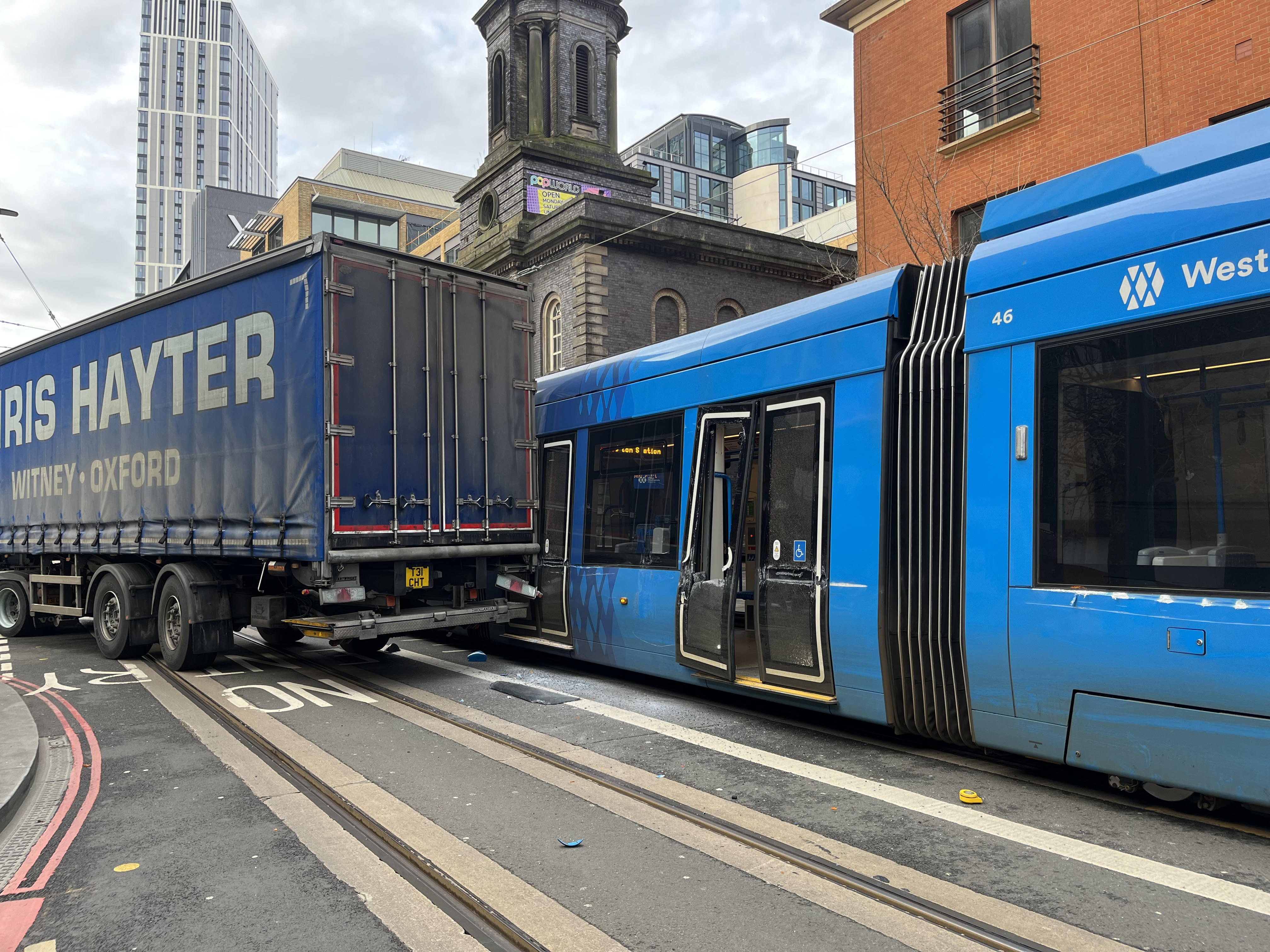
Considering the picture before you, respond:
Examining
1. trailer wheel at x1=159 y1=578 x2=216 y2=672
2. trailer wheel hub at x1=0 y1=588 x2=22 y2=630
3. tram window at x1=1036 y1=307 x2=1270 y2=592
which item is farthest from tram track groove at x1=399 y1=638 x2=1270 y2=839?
trailer wheel hub at x1=0 y1=588 x2=22 y2=630

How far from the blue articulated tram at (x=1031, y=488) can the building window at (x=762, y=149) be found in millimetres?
98170

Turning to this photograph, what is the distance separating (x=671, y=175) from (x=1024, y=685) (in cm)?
9971

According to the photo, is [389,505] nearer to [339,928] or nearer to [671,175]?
[339,928]

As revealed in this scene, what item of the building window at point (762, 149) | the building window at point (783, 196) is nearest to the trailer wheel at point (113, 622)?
the building window at point (783, 196)

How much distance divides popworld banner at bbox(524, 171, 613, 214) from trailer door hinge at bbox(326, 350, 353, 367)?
2404 centimetres

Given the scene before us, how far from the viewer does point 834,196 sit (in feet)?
321

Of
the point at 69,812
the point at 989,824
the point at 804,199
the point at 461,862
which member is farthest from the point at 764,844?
the point at 804,199

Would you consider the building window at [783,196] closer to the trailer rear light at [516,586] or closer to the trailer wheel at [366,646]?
the trailer wheel at [366,646]

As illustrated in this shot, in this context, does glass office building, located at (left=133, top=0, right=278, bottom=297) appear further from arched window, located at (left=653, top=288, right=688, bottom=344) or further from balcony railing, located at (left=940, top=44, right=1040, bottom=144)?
balcony railing, located at (left=940, top=44, right=1040, bottom=144)

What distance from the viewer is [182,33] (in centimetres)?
16275

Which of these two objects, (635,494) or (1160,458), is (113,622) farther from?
(1160,458)

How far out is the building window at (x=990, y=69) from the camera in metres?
14.6

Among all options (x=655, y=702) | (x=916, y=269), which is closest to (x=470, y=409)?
(x=655, y=702)

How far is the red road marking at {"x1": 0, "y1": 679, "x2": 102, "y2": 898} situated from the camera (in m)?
4.14
